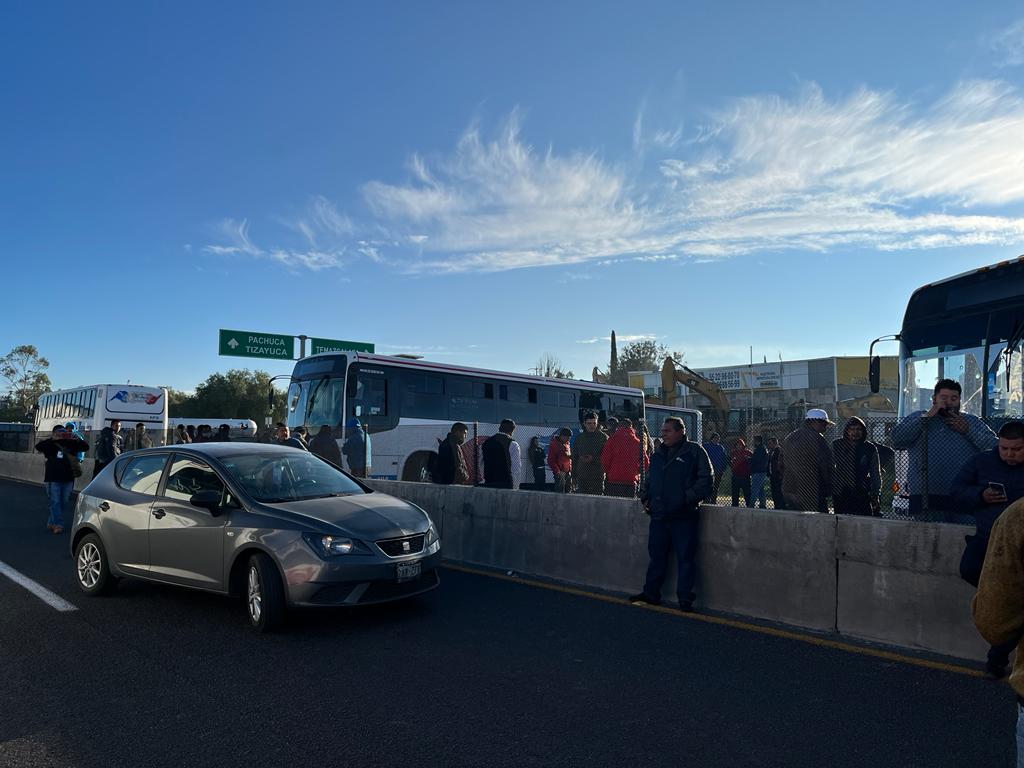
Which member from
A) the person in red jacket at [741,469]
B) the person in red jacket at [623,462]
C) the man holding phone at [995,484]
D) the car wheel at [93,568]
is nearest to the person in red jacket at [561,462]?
the person in red jacket at [623,462]

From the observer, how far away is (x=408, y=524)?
21.7 feet

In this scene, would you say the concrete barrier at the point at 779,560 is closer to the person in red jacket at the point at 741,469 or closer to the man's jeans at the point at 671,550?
the man's jeans at the point at 671,550

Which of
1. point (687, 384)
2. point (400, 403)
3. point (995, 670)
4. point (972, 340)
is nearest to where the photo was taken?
point (995, 670)

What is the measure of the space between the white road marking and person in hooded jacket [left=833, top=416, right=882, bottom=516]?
719 cm

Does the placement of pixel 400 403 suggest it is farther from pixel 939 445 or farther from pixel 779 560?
pixel 939 445

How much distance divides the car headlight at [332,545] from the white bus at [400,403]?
924 centimetres

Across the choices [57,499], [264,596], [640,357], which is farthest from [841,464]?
[640,357]

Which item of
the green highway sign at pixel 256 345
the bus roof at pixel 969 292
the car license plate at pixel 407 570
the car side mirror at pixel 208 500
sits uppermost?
the green highway sign at pixel 256 345

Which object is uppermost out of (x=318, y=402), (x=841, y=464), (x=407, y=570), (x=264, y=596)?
(x=318, y=402)

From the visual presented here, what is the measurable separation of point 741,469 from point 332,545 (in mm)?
12017

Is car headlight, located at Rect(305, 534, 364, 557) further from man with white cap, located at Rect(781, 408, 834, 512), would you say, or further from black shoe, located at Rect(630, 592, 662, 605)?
man with white cap, located at Rect(781, 408, 834, 512)

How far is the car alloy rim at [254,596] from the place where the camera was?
6148 millimetres

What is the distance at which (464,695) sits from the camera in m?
4.66

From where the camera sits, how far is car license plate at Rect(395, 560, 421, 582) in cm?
625
